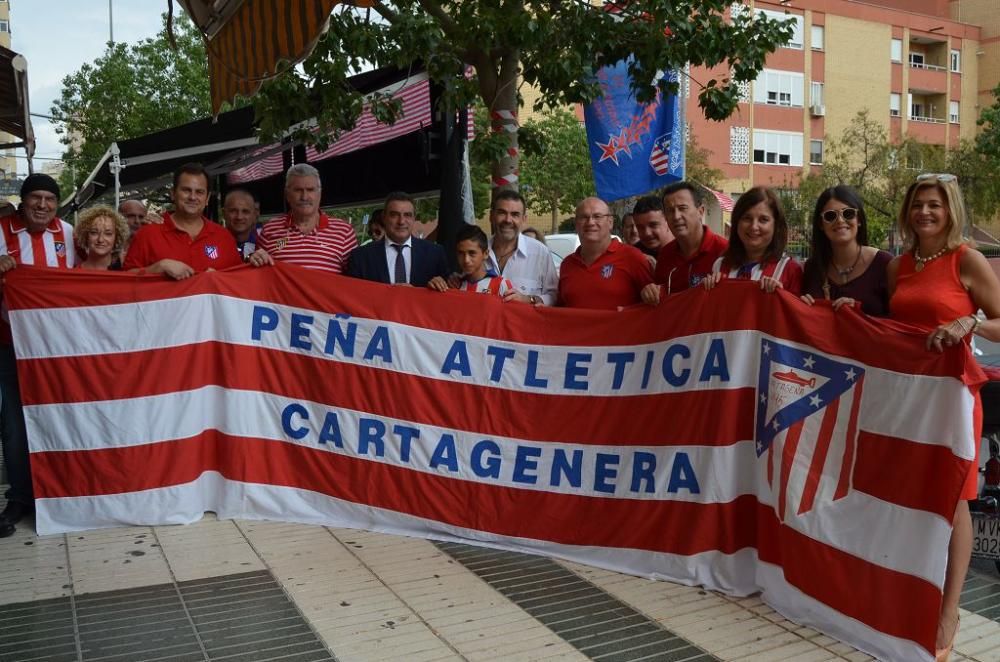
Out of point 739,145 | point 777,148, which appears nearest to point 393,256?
point 739,145

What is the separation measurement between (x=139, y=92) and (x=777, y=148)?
33227mm

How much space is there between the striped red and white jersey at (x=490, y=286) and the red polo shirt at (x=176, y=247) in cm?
153

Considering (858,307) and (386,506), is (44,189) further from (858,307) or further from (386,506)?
(858,307)

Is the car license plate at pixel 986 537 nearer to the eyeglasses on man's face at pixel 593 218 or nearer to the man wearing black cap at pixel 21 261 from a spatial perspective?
the eyeglasses on man's face at pixel 593 218

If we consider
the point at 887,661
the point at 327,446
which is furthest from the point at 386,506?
the point at 887,661

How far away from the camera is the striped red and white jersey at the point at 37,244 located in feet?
19.4

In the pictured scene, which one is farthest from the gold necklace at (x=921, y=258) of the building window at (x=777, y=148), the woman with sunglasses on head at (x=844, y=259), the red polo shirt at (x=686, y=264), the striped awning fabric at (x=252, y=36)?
the building window at (x=777, y=148)

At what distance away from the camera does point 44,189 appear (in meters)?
5.90

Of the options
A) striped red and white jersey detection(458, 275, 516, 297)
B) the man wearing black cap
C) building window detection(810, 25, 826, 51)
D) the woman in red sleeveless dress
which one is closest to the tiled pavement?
the man wearing black cap

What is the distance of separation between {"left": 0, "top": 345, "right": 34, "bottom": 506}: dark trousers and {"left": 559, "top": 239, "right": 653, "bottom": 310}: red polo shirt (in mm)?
3497

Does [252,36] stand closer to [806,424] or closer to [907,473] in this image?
[806,424]

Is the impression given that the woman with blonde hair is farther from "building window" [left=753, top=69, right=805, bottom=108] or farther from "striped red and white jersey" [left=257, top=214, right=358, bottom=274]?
"building window" [left=753, top=69, right=805, bottom=108]

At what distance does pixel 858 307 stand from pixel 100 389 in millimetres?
4341

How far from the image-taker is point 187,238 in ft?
19.7
